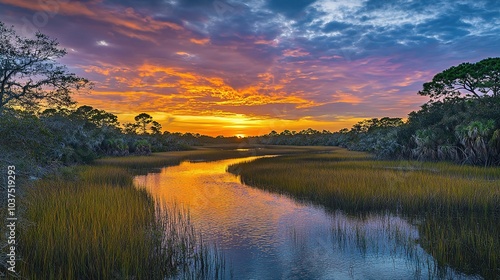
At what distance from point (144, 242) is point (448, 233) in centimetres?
1093

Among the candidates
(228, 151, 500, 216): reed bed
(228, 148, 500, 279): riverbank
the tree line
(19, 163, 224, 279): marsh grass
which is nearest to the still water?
(228, 148, 500, 279): riverbank

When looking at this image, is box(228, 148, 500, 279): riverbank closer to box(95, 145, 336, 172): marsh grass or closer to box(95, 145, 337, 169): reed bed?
box(95, 145, 336, 172): marsh grass

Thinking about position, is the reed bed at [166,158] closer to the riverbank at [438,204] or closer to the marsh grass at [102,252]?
the riverbank at [438,204]

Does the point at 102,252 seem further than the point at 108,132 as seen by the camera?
No

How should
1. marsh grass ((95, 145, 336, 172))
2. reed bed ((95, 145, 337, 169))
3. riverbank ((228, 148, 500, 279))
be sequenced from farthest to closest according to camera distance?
reed bed ((95, 145, 337, 169)), marsh grass ((95, 145, 336, 172)), riverbank ((228, 148, 500, 279))

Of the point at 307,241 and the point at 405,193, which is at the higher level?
the point at 405,193

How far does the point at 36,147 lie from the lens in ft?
30.3

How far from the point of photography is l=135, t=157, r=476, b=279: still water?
8.72 meters

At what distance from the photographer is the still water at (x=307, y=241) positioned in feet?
28.6

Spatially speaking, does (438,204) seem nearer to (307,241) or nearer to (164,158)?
(307,241)

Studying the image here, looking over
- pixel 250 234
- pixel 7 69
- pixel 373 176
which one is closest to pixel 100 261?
pixel 250 234

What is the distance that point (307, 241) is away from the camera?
11.4 m

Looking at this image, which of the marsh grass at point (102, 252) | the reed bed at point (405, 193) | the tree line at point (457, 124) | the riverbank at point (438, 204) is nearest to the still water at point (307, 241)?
the riverbank at point (438, 204)

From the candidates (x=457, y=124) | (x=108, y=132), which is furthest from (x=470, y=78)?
(x=108, y=132)
